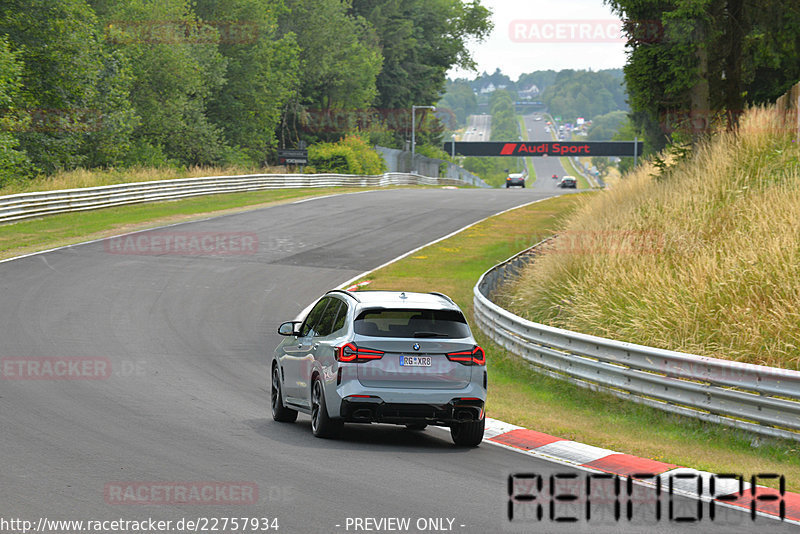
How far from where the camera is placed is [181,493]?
7562mm

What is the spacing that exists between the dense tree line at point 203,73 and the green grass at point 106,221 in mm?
6589

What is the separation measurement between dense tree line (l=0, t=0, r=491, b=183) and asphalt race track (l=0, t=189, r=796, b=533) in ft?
66.0

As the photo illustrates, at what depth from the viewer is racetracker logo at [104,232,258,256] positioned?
94.2ft

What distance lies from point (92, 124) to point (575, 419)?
43.5m

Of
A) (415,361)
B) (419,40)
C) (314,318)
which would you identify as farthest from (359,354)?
(419,40)

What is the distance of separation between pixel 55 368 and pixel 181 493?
24.5ft

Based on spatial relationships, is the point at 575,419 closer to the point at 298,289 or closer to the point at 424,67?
the point at 298,289

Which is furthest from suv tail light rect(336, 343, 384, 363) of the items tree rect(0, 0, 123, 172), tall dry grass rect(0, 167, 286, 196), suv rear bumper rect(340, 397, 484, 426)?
tree rect(0, 0, 123, 172)

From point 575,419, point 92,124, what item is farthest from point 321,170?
point 575,419

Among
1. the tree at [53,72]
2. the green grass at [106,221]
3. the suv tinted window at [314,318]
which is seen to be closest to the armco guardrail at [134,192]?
the green grass at [106,221]

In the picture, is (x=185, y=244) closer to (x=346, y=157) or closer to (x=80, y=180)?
(x=80, y=180)

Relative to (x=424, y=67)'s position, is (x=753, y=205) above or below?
below

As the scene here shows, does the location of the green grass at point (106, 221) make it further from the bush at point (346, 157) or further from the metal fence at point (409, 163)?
the metal fence at point (409, 163)

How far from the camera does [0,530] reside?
6523 mm
